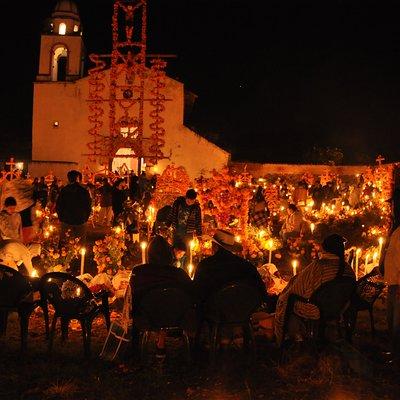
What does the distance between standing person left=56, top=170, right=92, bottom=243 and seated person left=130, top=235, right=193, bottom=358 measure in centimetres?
381

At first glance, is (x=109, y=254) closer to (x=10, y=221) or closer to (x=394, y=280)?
(x=10, y=221)

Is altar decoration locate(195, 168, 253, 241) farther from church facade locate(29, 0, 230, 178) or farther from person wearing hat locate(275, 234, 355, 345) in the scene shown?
church facade locate(29, 0, 230, 178)

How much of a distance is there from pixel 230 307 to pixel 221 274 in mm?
359

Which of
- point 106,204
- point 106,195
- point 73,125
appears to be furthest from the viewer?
point 73,125

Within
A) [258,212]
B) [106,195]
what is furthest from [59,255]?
[106,195]

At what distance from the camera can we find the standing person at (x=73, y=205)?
962 centimetres

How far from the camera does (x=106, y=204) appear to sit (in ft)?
53.9

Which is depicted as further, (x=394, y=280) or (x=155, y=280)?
(x=394, y=280)

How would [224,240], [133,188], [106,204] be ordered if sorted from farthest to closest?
[133,188], [106,204], [224,240]

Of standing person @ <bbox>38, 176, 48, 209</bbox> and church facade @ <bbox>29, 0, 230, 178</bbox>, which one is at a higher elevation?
church facade @ <bbox>29, 0, 230, 178</bbox>

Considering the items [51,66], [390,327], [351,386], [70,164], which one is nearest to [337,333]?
[390,327]

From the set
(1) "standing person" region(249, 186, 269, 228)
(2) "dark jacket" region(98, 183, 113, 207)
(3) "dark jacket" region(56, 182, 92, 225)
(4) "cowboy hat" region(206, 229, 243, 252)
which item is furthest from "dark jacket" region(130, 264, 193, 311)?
(2) "dark jacket" region(98, 183, 113, 207)

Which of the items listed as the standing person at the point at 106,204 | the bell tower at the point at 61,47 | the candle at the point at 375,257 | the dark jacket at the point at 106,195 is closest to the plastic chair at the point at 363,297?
the candle at the point at 375,257

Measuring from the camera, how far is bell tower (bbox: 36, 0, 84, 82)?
102 feet
